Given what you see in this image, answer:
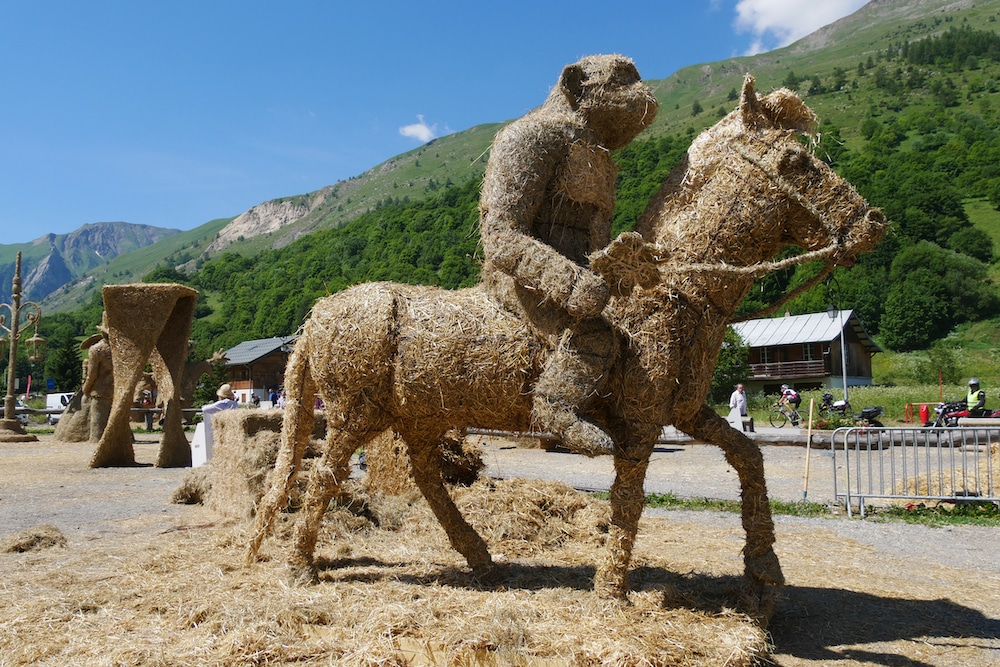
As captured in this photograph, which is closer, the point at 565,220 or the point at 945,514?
the point at 565,220

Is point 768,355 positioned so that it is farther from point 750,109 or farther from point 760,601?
point 750,109

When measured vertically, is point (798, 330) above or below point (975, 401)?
above

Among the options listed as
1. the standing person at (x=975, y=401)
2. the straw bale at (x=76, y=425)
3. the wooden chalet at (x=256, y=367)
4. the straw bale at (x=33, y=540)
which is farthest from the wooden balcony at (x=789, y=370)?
the straw bale at (x=33, y=540)

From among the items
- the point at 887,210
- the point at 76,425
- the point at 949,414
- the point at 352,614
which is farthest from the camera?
the point at 887,210

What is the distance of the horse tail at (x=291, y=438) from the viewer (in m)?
4.52

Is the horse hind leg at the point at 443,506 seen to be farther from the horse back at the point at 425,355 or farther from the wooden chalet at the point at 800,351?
the wooden chalet at the point at 800,351

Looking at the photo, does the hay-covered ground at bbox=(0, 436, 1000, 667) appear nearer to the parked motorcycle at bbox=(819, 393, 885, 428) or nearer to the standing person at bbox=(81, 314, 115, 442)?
the standing person at bbox=(81, 314, 115, 442)

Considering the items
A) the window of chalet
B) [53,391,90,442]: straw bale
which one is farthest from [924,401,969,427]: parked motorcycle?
the window of chalet

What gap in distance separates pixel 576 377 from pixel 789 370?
42.7 metres

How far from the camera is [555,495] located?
22.4 feet

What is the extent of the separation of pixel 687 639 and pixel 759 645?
338mm

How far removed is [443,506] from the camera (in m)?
4.63

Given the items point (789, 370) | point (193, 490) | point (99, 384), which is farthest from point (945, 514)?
point (789, 370)

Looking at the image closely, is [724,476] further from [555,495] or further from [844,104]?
[844,104]
